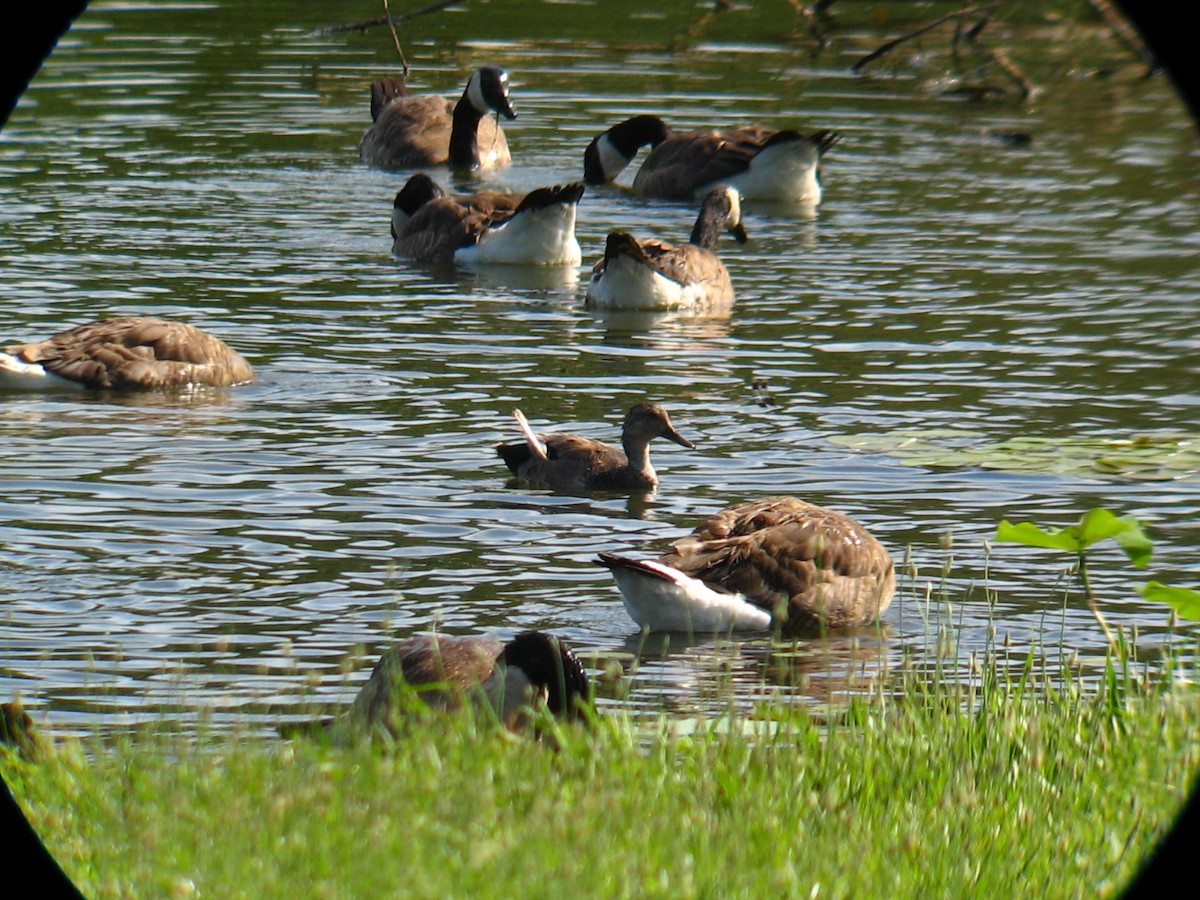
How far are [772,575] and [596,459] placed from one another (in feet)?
8.09

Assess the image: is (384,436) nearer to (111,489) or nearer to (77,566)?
(111,489)

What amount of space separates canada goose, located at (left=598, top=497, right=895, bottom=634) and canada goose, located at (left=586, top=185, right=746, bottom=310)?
23.4 feet

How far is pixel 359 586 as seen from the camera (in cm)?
969

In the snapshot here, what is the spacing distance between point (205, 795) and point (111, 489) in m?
5.97

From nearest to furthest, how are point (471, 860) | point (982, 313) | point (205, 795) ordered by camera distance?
point (471, 860) < point (205, 795) < point (982, 313)

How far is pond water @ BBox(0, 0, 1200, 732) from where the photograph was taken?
363 inches

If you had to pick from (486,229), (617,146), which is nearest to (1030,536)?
(486,229)

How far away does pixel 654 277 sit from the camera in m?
17.1

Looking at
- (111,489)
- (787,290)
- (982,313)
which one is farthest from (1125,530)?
(787,290)

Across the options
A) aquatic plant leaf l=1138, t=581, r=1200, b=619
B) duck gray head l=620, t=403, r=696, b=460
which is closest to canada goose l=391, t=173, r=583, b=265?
duck gray head l=620, t=403, r=696, b=460

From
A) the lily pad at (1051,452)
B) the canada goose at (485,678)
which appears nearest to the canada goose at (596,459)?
the lily pad at (1051,452)

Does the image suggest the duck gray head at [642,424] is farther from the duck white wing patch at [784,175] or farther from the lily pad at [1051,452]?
the duck white wing patch at [784,175]

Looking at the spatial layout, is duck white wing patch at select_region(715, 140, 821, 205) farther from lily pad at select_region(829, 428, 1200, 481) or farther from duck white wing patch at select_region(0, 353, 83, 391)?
duck white wing patch at select_region(0, 353, 83, 391)

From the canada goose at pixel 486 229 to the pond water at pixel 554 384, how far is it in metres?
0.33
